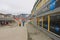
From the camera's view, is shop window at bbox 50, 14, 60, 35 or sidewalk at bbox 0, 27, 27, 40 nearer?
shop window at bbox 50, 14, 60, 35

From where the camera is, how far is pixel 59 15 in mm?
4348

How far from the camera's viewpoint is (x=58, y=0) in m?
4.23

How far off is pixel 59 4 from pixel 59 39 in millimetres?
1133

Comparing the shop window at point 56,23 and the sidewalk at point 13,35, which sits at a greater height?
the shop window at point 56,23

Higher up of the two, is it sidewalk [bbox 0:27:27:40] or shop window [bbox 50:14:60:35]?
shop window [bbox 50:14:60:35]

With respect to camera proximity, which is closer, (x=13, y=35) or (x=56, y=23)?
(x=56, y=23)

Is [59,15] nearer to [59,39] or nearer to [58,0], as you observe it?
[58,0]

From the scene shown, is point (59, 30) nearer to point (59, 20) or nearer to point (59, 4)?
point (59, 20)

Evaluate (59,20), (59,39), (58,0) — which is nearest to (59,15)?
(59,20)

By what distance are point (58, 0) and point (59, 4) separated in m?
0.18

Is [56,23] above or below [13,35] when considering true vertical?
above

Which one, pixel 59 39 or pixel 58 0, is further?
pixel 58 0

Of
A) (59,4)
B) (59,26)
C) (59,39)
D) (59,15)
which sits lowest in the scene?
(59,39)

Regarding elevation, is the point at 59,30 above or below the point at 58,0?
below
